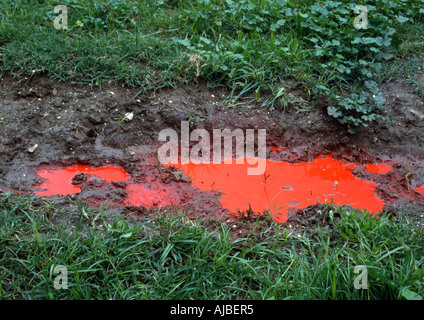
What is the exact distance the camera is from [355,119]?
13.7 ft

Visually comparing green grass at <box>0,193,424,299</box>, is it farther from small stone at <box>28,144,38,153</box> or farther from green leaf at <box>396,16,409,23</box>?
green leaf at <box>396,16,409,23</box>

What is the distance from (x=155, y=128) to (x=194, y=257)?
1.67 m

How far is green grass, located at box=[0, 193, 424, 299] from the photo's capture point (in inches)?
102

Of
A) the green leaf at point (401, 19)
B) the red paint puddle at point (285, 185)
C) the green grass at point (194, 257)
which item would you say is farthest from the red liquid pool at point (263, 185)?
the green leaf at point (401, 19)

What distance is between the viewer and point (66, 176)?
3.79 meters

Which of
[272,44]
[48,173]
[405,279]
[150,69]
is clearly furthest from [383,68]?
[48,173]

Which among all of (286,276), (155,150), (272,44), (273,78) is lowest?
(286,276)

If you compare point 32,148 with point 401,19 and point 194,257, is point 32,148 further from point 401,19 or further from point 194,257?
point 401,19

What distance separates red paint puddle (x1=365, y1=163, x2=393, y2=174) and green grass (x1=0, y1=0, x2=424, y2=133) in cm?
37

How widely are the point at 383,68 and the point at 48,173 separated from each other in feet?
10.8

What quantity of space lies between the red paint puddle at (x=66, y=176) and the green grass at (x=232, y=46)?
2.90ft

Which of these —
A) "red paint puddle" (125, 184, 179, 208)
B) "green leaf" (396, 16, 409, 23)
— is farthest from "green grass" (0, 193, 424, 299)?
"green leaf" (396, 16, 409, 23)

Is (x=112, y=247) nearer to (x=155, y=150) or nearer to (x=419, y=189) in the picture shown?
(x=155, y=150)

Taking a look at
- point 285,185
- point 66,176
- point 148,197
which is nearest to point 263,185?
point 285,185
